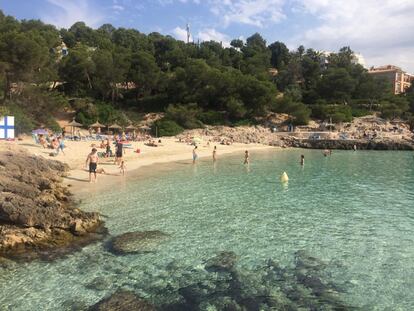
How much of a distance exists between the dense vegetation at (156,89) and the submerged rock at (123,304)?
3368 centimetres

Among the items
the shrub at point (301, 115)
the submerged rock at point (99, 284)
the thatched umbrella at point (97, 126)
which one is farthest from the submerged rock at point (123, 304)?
the shrub at point (301, 115)

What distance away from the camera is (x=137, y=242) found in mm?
11531

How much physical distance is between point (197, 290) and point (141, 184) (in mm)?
13611

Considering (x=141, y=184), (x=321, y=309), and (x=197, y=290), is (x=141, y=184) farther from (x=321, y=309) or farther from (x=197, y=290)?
A: (x=321, y=309)

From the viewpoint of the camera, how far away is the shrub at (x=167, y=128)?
52.2m

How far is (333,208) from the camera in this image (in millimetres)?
16578

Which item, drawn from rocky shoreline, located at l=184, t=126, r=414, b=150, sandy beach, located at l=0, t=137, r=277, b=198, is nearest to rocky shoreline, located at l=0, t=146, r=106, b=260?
sandy beach, located at l=0, t=137, r=277, b=198

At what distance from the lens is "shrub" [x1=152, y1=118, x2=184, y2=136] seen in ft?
171

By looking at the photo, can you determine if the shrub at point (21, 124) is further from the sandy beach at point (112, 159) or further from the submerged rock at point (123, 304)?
the submerged rock at point (123, 304)

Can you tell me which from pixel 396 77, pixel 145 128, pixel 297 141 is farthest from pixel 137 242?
pixel 396 77

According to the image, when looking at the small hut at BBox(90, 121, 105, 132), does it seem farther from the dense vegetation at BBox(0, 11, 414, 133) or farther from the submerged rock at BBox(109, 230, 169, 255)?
the submerged rock at BBox(109, 230, 169, 255)

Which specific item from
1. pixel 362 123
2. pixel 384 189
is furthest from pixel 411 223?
pixel 362 123

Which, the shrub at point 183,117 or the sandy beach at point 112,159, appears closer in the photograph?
the sandy beach at point 112,159

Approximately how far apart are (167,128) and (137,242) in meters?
41.9
